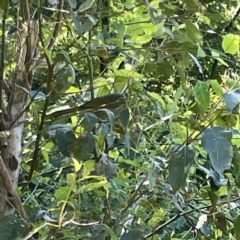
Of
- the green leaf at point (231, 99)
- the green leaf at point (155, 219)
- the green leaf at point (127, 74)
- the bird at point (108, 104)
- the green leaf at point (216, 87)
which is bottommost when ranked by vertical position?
the green leaf at point (155, 219)

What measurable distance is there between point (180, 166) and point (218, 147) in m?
0.04

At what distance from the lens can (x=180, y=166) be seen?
502 mm

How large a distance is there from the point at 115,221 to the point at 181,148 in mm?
145

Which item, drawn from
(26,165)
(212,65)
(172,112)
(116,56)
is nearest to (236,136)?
(172,112)

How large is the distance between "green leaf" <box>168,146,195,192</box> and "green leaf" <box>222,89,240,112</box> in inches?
2.5

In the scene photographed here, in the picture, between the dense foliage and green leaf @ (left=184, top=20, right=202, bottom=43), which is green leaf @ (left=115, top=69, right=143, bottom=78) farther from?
green leaf @ (left=184, top=20, right=202, bottom=43)

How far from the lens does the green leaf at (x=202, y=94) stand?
0.52 metres

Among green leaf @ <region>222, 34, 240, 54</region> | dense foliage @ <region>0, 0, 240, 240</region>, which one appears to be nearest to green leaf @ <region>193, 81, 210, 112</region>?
dense foliage @ <region>0, 0, 240, 240</region>

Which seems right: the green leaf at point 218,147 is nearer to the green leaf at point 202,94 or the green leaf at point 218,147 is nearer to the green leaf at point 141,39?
the green leaf at point 202,94

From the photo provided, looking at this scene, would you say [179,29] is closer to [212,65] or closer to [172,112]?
[172,112]

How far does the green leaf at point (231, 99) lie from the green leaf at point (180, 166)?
64mm

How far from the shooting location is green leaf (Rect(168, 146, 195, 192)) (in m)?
0.50

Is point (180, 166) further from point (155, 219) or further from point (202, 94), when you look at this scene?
point (155, 219)

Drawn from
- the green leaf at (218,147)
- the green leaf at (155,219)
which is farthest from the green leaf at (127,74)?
the green leaf at (155,219)
